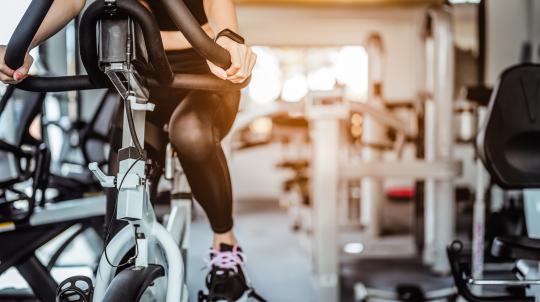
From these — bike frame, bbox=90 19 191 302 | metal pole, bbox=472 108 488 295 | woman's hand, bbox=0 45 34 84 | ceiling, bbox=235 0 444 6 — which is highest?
ceiling, bbox=235 0 444 6

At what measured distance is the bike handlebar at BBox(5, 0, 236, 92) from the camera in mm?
851

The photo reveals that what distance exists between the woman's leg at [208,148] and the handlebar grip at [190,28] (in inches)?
11.8

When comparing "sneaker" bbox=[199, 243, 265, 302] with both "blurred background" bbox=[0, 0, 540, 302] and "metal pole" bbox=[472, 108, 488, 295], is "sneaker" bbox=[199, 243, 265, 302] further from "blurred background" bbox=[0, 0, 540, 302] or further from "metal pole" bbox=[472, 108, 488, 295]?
"metal pole" bbox=[472, 108, 488, 295]

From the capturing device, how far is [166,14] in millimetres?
1243

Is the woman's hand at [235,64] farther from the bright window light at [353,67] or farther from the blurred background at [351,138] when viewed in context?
the bright window light at [353,67]

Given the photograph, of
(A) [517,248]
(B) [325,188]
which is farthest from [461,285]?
(B) [325,188]

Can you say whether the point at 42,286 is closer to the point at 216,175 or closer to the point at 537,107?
the point at 216,175

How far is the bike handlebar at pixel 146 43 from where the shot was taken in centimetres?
85

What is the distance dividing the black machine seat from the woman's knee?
0.87 metres

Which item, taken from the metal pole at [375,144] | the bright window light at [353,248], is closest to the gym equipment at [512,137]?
the bright window light at [353,248]

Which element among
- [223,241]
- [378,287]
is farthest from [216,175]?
[378,287]

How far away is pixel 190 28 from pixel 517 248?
40.8 inches

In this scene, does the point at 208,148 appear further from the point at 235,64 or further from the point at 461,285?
the point at 461,285

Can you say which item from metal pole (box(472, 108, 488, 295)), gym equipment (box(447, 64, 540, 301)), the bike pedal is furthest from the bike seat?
the bike pedal
